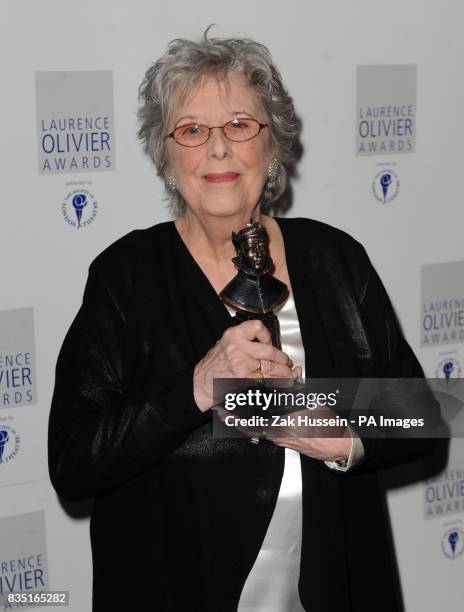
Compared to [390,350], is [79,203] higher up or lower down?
higher up

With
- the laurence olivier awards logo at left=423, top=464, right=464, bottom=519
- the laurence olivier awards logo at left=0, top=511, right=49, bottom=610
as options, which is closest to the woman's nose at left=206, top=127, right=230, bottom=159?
the laurence olivier awards logo at left=0, top=511, right=49, bottom=610

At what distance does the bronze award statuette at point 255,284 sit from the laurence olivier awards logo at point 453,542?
1887 millimetres

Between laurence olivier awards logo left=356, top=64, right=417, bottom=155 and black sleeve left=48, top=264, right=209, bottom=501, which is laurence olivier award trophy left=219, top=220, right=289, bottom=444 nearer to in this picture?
black sleeve left=48, top=264, right=209, bottom=501

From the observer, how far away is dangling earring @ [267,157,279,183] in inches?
76.5

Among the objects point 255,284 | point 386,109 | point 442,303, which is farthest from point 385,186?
point 255,284

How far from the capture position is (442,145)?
300 cm

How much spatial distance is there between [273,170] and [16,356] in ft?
3.07

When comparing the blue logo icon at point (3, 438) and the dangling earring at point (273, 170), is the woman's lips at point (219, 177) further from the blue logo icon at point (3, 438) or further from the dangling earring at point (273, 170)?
the blue logo icon at point (3, 438)

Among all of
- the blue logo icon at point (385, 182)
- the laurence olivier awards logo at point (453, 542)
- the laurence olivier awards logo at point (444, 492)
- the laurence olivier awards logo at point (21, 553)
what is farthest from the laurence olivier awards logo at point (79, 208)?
the laurence olivier awards logo at point (453, 542)

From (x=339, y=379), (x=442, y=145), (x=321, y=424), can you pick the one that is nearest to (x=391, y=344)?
(x=339, y=379)

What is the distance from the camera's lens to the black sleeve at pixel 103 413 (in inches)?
65.7

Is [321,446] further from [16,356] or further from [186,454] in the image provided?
[16,356]

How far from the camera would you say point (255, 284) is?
1608 mm

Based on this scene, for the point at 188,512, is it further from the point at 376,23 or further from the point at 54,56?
the point at 376,23
